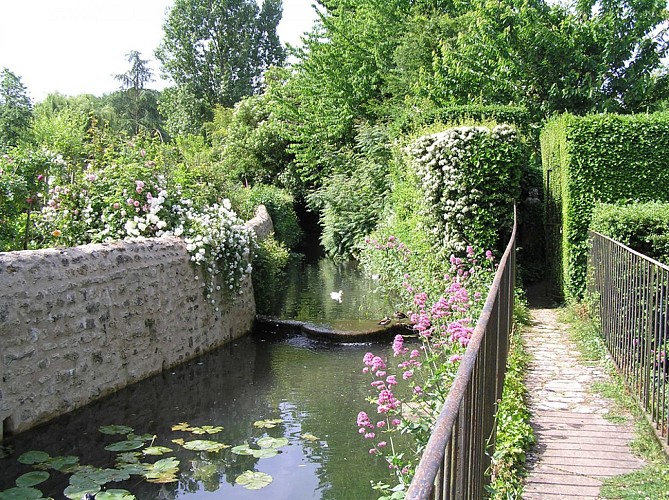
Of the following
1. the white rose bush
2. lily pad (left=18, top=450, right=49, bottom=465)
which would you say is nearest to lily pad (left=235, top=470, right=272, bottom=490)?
lily pad (left=18, top=450, right=49, bottom=465)

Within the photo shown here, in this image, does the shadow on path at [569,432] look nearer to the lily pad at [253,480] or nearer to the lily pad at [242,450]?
the lily pad at [253,480]

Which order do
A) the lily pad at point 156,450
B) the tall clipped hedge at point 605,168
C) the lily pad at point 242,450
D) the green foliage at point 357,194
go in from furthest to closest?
the green foliage at point 357,194 < the tall clipped hedge at point 605,168 < the lily pad at point 242,450 < the lily pad at point 156,450

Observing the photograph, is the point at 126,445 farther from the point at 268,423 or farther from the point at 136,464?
the point at 268,423

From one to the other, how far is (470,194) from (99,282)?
17.8ft

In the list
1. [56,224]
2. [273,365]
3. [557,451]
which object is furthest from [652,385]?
[56,224]

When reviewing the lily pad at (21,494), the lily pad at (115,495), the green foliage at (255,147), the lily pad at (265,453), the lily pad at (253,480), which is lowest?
the lily pad at (253,480)

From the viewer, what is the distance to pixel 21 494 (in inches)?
170

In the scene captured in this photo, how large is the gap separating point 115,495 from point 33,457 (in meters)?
1.05

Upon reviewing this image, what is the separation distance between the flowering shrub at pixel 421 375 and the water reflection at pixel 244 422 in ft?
1.08

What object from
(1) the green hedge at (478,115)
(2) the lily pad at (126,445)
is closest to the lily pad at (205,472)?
(2) the lily pad at (126,445)

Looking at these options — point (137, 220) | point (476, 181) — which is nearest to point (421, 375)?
point (476, 181)

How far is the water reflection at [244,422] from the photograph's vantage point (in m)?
4.76

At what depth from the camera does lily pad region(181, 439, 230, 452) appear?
5.39 metres

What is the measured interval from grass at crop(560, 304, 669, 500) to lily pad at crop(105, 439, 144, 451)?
3724 millimetres
